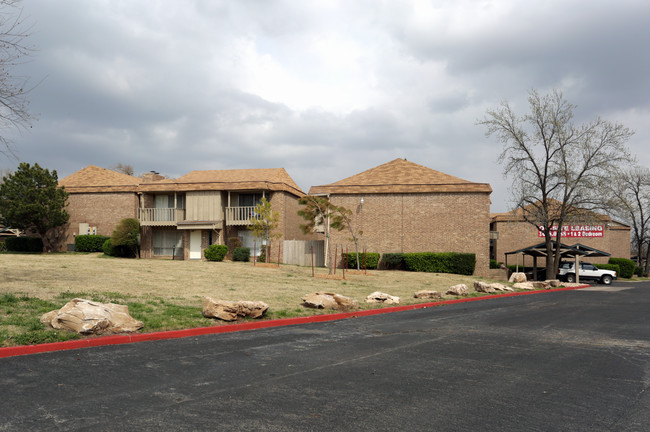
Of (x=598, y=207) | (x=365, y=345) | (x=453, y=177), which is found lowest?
(x=365, y=345)

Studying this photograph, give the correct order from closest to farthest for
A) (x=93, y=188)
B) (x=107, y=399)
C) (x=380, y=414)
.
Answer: (x=380, y=414), (x=107, y=399), (x=93, y=188)

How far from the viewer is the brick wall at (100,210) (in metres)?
40.2

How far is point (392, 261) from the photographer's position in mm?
33094

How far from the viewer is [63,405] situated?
5.09 m

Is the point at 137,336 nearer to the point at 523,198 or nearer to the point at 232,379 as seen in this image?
the point at 232,379

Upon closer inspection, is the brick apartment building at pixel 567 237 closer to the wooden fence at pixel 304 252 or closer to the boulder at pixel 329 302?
the wooden fence at pixel 304 252

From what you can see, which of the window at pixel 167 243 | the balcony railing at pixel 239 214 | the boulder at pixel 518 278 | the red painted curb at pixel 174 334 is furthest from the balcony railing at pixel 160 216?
the red painted curb at pixel 174 334

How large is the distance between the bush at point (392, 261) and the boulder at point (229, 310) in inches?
876

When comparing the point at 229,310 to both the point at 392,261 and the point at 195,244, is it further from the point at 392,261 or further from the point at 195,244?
the point at 195,244

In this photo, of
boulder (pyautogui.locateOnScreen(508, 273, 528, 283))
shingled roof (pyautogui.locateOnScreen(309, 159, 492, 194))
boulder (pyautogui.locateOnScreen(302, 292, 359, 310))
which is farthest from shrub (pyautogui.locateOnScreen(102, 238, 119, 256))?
boulder (pyautogui.locateOnScreen(508, 273, 528, 283))

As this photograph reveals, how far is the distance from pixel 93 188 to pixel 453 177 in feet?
98.1

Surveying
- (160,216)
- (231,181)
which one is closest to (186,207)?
(160,216)

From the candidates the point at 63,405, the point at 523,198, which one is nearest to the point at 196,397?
the point at 63,405

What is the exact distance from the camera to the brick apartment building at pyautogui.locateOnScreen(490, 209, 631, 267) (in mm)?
48031
